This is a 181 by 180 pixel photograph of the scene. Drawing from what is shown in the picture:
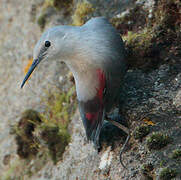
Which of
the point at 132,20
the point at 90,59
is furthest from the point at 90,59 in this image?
the point at 132,20

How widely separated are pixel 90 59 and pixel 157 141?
122cm

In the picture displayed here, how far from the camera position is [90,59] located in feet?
11.8

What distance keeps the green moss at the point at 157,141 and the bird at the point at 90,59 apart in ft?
1.11

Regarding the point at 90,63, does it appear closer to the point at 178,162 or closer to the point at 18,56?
the point at 178,162

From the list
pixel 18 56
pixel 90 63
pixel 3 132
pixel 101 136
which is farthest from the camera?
pixel 18 56

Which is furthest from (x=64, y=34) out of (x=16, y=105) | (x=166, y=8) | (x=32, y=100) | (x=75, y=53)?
(x=16, y=105)

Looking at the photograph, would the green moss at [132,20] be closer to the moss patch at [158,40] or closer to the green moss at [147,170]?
the moss patch at [158,40]

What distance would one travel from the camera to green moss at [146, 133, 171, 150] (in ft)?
11.2

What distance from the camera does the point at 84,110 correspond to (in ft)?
12.4

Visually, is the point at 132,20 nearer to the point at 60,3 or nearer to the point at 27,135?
the point at 60,3

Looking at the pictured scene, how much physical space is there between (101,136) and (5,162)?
305 centimetres

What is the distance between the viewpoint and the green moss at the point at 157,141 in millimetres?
3412

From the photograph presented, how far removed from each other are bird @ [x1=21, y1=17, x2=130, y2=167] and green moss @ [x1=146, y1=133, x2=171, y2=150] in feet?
1.11

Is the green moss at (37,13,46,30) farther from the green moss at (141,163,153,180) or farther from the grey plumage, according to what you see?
the green moss at (141,163,153,180)
